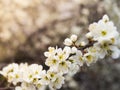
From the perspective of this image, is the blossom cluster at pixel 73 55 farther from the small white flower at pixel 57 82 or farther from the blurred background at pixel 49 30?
the blurred background at pixel 49 30

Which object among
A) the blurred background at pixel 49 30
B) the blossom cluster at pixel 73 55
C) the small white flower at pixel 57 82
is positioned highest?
the blurred background at pixel 49 30

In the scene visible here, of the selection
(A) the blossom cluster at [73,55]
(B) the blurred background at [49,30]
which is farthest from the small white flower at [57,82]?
(B) the blurred background at [49,30]

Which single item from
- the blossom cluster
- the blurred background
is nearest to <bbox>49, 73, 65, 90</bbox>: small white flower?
the blossom cluster

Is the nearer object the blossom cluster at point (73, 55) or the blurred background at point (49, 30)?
the blossom cluster at point (73, 55)

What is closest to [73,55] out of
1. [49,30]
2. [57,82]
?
[57,82]

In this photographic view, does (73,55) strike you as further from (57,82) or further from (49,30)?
(49,30)

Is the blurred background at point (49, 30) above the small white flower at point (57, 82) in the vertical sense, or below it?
above
